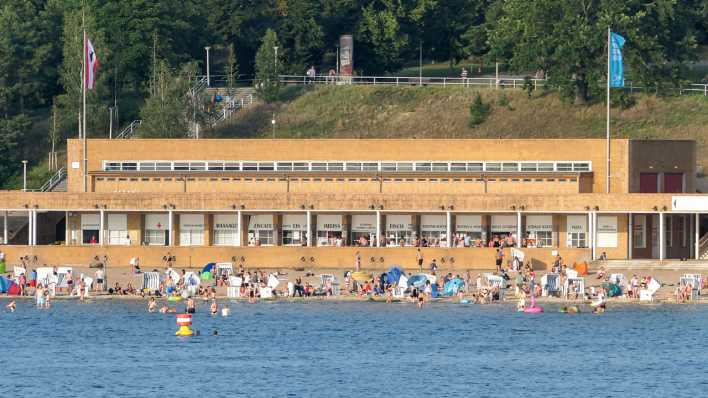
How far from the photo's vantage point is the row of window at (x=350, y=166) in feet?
364

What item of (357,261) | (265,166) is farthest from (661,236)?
(265,166)

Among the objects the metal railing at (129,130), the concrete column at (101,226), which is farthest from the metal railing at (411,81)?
the concrete column at (101,226)

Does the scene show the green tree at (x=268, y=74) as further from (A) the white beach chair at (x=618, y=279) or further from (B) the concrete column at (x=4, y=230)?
(A) the white beach chair at (x=618, y=279)

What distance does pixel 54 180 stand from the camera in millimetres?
129625

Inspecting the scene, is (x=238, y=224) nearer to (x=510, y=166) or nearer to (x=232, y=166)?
(x=232, y=166)

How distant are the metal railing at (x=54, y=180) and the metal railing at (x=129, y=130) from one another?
9.04 m

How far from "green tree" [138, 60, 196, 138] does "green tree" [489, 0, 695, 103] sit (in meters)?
25.2

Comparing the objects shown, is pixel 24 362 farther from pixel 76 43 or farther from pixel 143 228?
pixel 76 43

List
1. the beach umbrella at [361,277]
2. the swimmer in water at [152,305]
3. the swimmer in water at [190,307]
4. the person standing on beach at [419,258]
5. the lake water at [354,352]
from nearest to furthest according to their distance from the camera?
the lake water at [354,352] < the swimmer in water at [190,307] < the swimmer in water at [152,305] < the beach umbrella at [361,277] < the person standing on beach at [419,258]

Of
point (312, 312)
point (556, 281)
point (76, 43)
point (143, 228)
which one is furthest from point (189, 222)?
point (76, 43)

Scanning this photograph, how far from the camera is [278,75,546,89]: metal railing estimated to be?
5881 inches

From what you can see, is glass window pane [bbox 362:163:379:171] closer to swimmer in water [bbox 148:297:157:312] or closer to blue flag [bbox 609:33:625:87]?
blue flag [bbox 609:33:625:87]

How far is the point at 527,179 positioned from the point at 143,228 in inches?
902

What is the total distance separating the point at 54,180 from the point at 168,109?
389 inches
